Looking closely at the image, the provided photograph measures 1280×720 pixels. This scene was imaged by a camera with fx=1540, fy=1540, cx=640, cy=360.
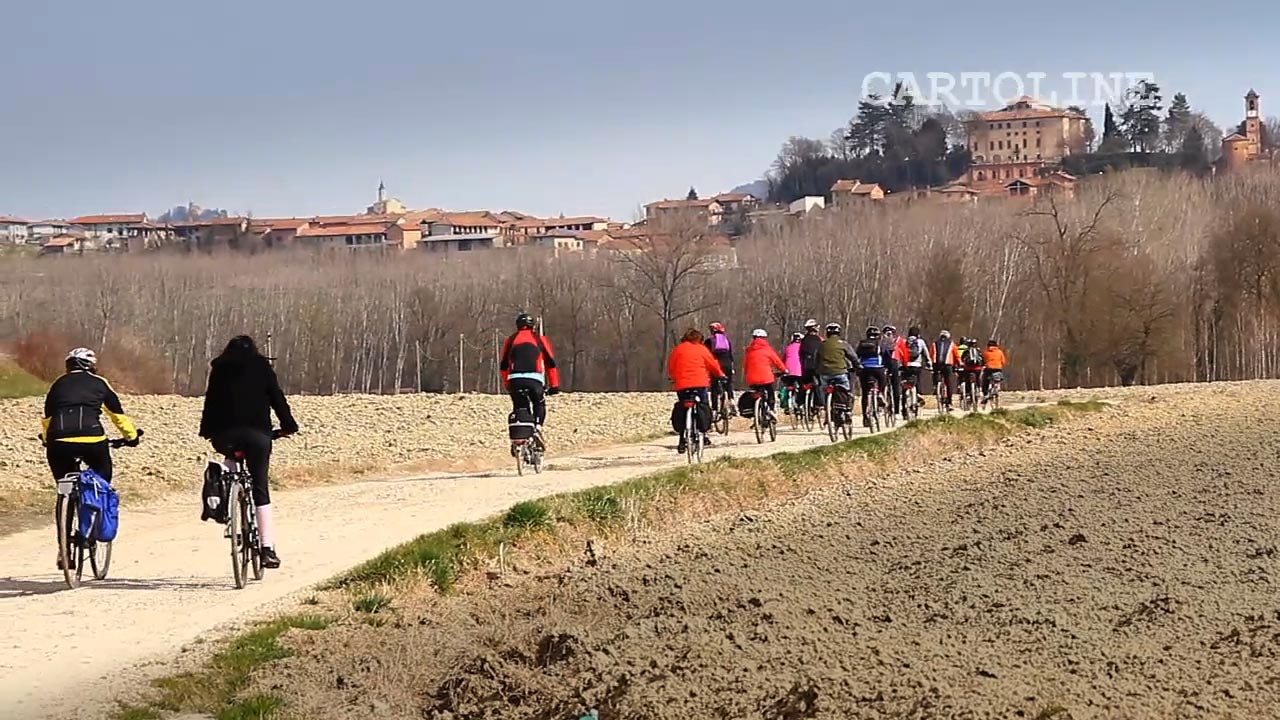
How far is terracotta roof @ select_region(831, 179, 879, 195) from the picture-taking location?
164125 millimetres

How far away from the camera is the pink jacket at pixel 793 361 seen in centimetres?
2820

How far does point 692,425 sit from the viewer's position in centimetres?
2242

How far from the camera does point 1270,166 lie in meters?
121

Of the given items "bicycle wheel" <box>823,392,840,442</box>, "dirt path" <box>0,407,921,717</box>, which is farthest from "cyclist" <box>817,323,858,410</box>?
"dirt path" <box>0,407,921,717</box>

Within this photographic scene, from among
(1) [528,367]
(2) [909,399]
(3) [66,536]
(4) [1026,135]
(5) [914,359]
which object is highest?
(4) [1026,135]

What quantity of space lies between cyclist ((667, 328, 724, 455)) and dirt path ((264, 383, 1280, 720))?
656 cm

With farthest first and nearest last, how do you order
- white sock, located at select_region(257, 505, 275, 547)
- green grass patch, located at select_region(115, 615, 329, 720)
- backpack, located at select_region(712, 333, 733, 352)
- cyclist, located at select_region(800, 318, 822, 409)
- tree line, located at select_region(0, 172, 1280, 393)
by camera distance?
tree line, located at select_region(0, 172, 1280, 393)
backpack, located at select_region(712, 333, 733, 352)
cyclist, located at select_region(800, 318, 822, 409)
white sock, located at select_region(257, 505, 275, 547)
green grass patch, located at select_region(115, 615, 329, 720)

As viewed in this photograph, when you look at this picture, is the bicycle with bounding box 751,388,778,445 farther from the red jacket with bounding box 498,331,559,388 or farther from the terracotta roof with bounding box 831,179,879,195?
the terracotta roof with bounding box 831,179,879,195

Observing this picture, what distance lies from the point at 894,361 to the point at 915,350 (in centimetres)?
176

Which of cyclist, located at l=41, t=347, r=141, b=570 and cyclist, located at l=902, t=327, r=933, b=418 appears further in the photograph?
cyclist, located at l=902, t=327, r=933, b=418

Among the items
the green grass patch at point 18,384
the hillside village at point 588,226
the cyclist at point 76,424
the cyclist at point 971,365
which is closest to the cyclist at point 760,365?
the cyclist at point 971,365

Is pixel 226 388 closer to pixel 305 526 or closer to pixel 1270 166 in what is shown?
pixel 305 526

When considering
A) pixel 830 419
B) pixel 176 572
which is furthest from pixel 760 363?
pixel 176 572

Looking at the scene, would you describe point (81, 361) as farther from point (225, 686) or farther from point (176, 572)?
point (225, 686)
